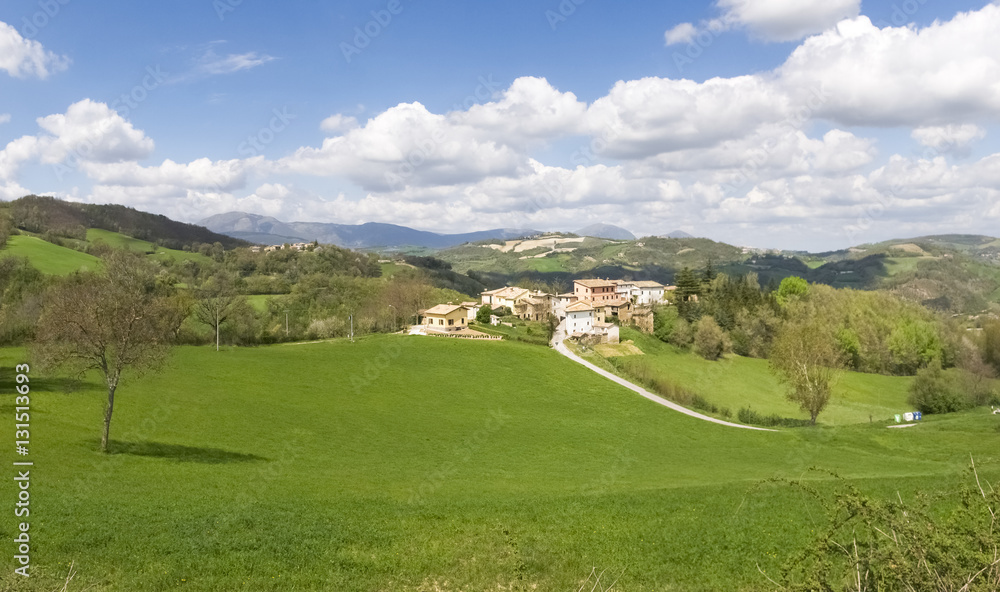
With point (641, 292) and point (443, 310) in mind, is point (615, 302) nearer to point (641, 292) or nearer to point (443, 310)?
point (641, 292)

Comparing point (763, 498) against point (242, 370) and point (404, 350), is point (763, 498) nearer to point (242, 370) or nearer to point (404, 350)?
point (242, 370)

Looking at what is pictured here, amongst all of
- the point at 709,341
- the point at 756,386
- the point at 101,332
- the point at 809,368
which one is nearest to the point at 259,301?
the point at 101,332

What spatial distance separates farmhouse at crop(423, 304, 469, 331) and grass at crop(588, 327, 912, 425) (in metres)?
29.0

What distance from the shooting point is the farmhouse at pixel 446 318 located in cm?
8850

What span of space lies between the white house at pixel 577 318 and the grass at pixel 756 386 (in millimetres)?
7764

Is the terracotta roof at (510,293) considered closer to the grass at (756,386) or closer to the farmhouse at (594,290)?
the farmhouse at (594,290)

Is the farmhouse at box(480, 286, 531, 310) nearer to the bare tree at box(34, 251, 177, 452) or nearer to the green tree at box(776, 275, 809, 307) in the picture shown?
the green tree at box(776, 275, 809, 307)

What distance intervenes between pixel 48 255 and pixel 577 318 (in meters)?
99.0

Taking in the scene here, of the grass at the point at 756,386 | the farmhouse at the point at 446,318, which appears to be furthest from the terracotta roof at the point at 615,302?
the farmhouse at the point at 446,318

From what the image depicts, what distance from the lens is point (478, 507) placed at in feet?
60.6

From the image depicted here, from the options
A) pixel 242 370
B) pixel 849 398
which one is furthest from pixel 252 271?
pixel 849 398

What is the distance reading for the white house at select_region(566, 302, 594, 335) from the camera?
105188mm

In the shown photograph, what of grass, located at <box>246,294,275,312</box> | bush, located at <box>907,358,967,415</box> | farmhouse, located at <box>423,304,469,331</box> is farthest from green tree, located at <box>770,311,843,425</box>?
grass, located at <box>246,294,275,312</box>

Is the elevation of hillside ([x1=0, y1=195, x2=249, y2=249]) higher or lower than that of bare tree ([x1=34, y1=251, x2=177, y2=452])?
higher
